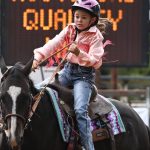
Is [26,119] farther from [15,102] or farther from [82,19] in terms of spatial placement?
[82,19]

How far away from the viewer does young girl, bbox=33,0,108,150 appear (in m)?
7.71

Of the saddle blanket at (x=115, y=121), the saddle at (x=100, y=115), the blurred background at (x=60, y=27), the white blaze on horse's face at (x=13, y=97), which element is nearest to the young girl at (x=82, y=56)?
the saddle at (x=100, y=115)

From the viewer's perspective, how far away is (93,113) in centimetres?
820

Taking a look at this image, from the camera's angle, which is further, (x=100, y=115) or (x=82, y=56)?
(x=100, y=115)

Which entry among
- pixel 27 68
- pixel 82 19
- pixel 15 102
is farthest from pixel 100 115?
pixel 15 102

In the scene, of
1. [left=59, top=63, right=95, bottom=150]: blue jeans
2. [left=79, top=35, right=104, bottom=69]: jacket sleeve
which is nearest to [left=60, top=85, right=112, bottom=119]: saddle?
[left=59, top=63, right=95, bottom=150]: blue jeans

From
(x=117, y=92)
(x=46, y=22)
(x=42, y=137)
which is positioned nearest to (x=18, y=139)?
(x=42, y=137)

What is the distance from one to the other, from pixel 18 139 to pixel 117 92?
8.10 m

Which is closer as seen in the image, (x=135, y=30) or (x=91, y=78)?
(x=91, y=78)

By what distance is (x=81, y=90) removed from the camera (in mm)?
7836

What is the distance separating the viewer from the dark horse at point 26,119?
22.4ft

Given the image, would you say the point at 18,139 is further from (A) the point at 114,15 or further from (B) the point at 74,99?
(A) the point at 114,15

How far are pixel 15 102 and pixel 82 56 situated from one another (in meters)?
1.04

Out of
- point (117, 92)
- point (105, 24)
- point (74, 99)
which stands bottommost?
point (117, 92)
